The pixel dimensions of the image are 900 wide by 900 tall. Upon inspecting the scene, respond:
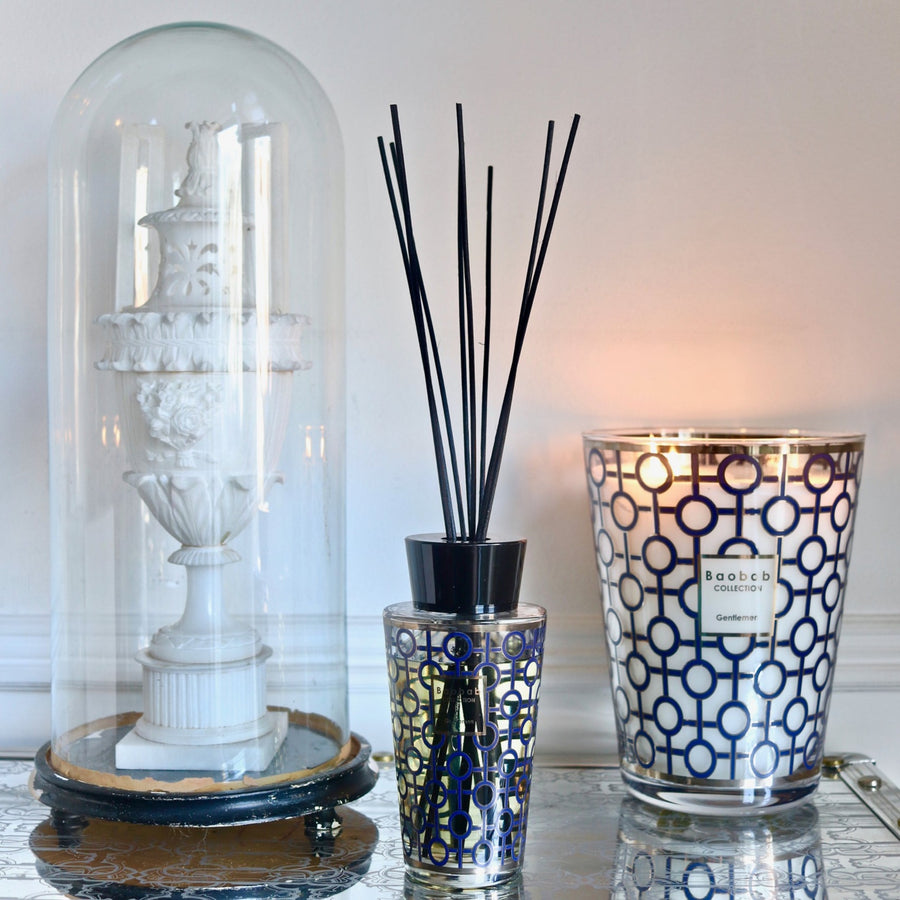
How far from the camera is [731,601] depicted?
755 mm

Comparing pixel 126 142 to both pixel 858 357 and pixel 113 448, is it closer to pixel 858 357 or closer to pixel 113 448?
pixel 113 448

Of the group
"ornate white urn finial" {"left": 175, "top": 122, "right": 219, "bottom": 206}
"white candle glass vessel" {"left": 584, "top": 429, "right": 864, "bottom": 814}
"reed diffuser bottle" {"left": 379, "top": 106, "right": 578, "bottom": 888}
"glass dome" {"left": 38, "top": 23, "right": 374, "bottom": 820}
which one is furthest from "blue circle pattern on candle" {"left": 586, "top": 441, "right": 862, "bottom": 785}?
"ornate white urn finial" {"left": 175, "top": 122, "right": 219, "bottom": 206}

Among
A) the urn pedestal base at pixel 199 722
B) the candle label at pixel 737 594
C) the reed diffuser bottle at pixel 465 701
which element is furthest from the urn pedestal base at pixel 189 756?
the candle label at pixel 737 594

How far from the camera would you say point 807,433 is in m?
0.90

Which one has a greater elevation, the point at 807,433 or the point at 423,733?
the point at 807,433

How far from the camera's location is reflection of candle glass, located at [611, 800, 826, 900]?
2.17ft

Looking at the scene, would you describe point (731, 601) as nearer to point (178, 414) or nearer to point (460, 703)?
point (460, 703)

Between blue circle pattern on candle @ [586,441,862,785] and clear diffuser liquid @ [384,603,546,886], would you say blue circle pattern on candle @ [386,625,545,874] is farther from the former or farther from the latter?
blue circle pattern on candle @ [586,441,862,785]

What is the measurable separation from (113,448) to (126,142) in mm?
233

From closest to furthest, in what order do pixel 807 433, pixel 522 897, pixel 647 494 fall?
pixel 522 897 → pixel 647 494 → pixel 807 433

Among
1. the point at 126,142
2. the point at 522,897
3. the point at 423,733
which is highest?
the point at 126,142

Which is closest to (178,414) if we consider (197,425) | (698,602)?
(197,425)

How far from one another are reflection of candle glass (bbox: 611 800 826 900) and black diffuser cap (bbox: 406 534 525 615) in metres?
0.20

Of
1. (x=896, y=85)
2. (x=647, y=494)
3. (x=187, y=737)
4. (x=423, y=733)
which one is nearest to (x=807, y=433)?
(x=647, y=494)
